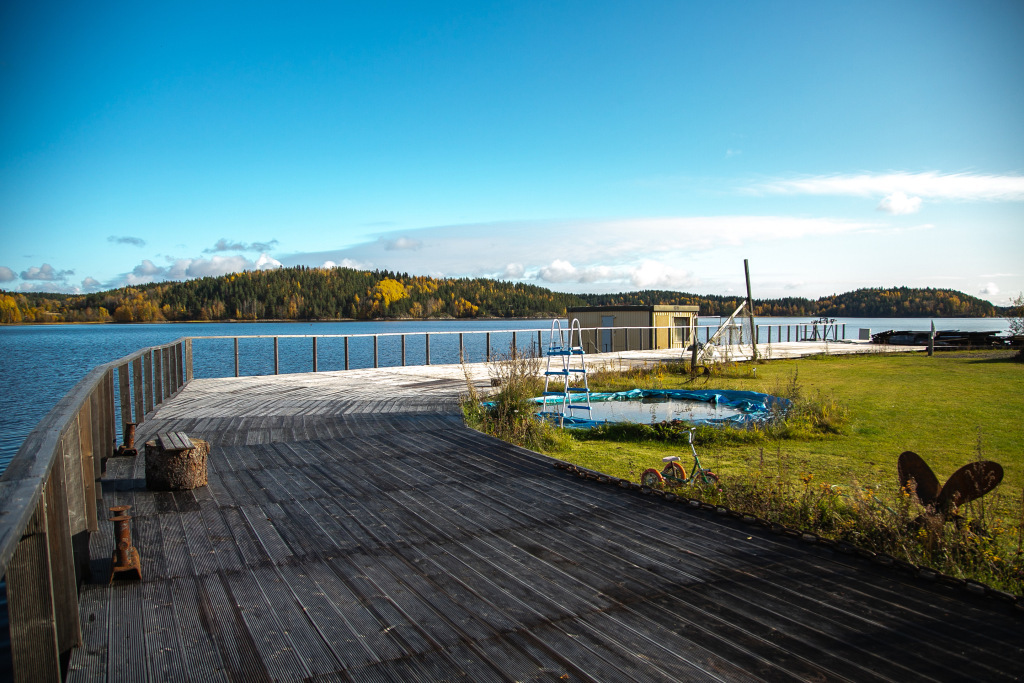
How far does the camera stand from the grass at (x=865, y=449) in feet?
10.9

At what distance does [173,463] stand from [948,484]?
4.95m

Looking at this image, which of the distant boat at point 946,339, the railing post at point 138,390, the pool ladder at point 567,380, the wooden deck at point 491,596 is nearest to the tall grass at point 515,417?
the pool ladder at point 567,380

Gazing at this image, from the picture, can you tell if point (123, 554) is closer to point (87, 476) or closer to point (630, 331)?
point (87, 476)

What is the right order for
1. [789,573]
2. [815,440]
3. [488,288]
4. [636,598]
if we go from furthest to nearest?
[488,288], [815,440], [789,573], [636,598]

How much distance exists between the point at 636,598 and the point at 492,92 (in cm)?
1967

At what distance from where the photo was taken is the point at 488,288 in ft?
291

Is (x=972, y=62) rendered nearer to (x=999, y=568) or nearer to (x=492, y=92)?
(x=492, y=92)

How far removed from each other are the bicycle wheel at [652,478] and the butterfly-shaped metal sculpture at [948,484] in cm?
154

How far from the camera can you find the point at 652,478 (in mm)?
4691

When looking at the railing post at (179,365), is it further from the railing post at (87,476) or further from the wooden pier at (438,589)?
the railing post at (87,476)

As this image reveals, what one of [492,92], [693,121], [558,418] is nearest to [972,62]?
[693,121]

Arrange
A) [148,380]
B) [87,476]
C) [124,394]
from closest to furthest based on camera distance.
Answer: [87,476]
[124,394]
[148,380]

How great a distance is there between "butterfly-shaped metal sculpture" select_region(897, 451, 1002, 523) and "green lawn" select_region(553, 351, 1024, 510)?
0.79ft

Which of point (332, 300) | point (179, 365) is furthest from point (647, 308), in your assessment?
point (332, 300)
